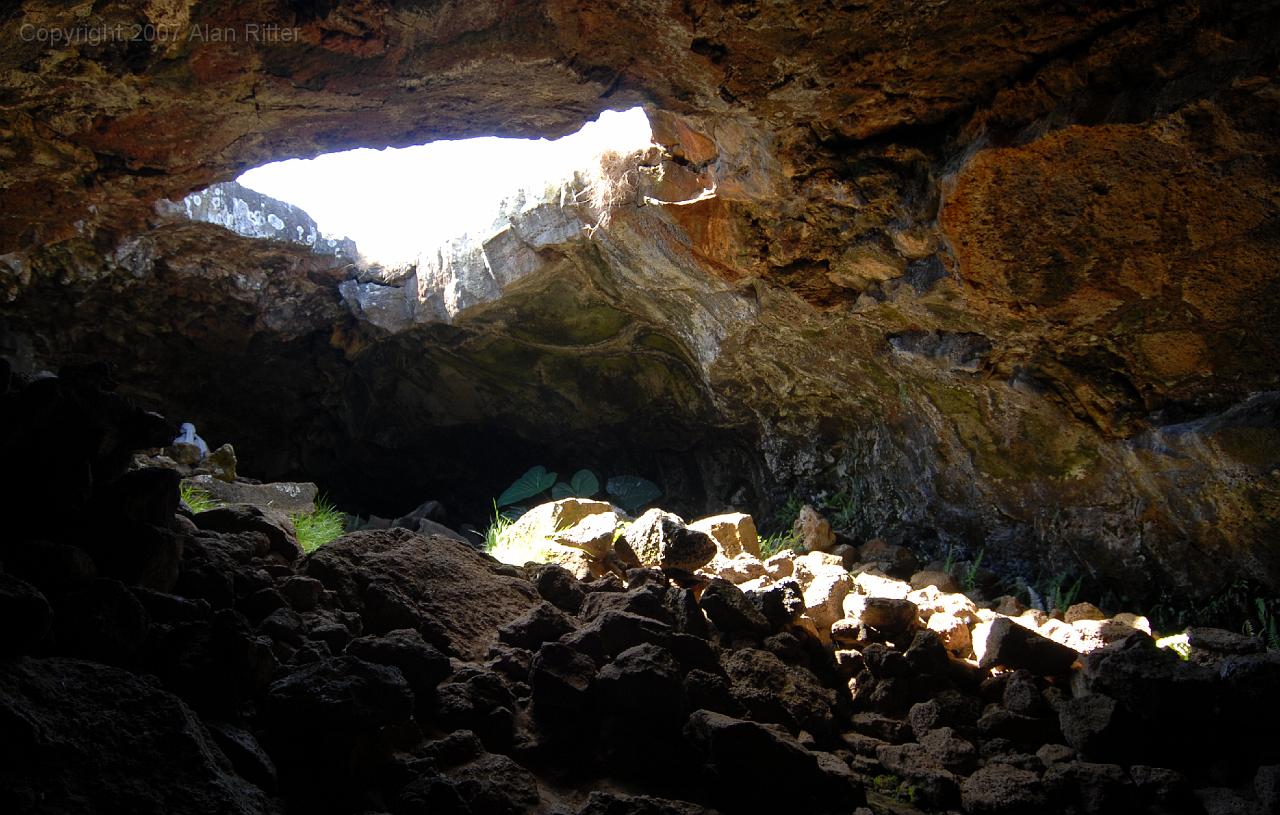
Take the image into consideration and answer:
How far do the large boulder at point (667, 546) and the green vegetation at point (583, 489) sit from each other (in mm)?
2677

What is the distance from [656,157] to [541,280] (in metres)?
1.47

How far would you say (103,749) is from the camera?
1556mm

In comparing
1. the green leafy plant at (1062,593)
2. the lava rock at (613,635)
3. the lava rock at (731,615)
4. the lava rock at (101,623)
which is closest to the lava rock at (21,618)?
the lava rock at (101,623)

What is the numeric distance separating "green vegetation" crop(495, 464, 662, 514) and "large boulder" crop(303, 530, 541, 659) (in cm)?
338

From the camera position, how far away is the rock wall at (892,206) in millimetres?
2408

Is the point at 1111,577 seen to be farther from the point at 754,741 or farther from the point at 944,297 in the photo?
the point at 754,741

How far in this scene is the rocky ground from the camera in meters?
1.71

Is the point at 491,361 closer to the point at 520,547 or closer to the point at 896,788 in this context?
the point at 520,547

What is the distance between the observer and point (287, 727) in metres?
1.91

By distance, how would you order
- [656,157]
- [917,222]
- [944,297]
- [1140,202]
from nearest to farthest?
[1140,202]
[917,222]
[944,297]
[656,157]

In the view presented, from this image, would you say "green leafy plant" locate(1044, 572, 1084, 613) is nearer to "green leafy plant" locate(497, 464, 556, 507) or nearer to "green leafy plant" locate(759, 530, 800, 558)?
"green leafy plant" locate(759, 530, 800, 558)

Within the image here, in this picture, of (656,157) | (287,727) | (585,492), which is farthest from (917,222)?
Answer: (585,492)

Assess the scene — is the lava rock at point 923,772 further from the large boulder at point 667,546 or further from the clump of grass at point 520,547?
the clump of grass at point 520,547

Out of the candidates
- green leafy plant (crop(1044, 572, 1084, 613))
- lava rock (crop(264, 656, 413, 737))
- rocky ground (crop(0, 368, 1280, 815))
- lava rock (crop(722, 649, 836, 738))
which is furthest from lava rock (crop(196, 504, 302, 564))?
green leafy plant (crop(1044, 572, 1084, 613))
